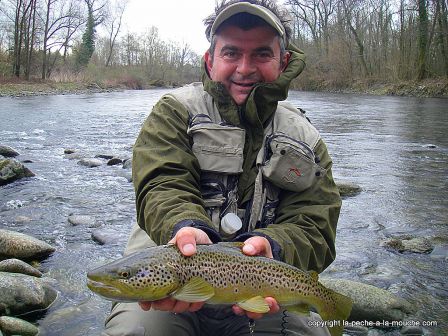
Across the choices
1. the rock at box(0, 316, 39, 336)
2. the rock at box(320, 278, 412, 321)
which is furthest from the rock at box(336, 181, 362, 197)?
the rock at box(0, 316, 39, 336)

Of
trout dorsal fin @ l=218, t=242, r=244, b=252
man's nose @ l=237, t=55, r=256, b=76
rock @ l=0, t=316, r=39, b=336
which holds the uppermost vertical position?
man's nose @ l=237, t=55, r=256, b=76

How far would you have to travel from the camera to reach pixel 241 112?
3.00m

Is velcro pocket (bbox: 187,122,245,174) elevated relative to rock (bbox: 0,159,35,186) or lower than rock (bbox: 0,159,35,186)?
elevated

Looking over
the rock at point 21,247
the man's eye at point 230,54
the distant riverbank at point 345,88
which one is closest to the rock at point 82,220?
the rock at point 21,247

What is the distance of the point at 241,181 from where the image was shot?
2945 mm

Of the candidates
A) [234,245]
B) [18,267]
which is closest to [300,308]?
[234,245]

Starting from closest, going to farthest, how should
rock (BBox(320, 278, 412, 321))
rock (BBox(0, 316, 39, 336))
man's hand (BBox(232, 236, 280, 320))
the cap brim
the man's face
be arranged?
man's hand (BBox(232, 236, 280, 320)), the cap brim, the man's face, rock (BBox(0, 316, 39, 336)), rock (BBox(320, 278, 412, 321))

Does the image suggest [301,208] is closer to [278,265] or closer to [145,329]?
[278,265]

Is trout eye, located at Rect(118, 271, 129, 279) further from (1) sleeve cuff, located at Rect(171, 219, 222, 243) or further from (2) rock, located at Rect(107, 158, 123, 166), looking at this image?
(2) rock, located at Rect(107, 158, 123, 166)

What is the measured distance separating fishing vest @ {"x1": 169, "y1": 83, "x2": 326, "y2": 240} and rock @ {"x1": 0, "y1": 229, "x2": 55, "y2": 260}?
9.67 feet

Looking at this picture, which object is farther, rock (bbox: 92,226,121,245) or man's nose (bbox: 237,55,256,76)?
rock (bbox: 92,226,121,245)

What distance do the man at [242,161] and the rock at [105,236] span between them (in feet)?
9.72

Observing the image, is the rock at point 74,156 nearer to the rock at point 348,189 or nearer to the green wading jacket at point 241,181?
the rock at point 348,189

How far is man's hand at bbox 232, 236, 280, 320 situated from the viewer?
2.31 m
